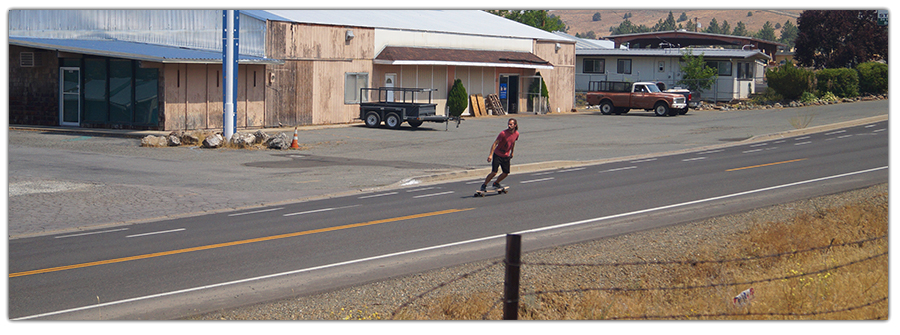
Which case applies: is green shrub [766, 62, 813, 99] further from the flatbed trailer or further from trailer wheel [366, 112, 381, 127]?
trailer wheel [366, 112, 381, 127]

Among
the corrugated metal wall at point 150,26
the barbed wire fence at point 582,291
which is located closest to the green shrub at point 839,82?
the corrugated metal wall at point 150,26

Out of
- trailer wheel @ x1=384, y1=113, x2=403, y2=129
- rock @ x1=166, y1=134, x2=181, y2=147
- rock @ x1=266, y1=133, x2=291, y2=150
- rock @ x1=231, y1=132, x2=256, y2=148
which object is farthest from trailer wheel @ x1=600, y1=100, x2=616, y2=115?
rock @ x1=166, y1=134, x2=181, y2=147

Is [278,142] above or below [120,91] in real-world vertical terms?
below

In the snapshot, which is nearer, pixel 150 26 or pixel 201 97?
pixel 201 97

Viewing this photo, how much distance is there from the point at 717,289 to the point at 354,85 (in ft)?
92.9

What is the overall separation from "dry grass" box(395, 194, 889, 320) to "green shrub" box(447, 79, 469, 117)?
28492 millimetres

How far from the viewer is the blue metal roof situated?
28828 mm

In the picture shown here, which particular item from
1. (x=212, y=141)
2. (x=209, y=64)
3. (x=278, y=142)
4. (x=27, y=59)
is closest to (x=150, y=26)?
(x=27, y=59)

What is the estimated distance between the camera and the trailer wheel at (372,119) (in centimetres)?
3378

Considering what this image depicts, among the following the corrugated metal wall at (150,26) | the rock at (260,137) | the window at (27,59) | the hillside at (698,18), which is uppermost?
the hillside at (698,18)

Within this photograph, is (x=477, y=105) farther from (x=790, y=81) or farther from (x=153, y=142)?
(x=153, y=142)

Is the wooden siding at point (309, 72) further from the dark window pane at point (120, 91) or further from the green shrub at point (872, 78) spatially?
the green shrub at point (872, 78)

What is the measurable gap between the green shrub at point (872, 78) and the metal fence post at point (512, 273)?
50.4 m

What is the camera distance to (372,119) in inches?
1337
